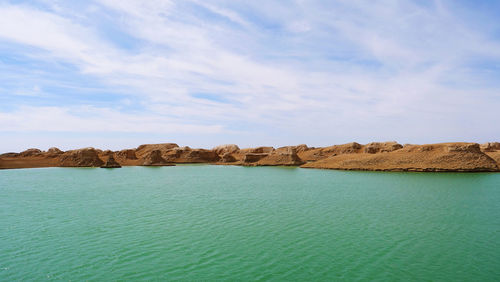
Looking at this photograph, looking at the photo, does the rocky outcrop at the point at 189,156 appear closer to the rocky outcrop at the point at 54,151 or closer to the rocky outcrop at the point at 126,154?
the rocky outcrop at the point at 126,154

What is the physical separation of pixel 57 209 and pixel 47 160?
7488 centimetres

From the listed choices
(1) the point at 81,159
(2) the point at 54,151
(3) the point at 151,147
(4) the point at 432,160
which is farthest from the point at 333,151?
(2) the point at 54,151

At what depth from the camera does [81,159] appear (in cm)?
6950

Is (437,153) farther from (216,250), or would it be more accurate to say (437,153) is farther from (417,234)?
(216,250)

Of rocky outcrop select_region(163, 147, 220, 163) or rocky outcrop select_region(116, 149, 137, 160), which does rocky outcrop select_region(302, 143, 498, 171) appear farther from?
rocky outcrop select_region(116, 149, 137, 160)

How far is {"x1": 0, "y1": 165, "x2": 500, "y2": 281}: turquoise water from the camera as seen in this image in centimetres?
933

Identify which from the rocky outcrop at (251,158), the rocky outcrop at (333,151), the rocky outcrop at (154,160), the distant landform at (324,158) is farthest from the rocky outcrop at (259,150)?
the rocky outcrop at (154,160)

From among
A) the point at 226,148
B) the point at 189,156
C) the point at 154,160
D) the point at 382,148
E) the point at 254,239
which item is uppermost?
the point at 226,148

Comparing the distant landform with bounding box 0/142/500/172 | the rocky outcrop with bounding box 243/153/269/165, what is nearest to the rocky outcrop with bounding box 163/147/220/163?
the distant landform with bounding box 0/142/500/172

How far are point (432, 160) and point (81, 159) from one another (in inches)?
2650

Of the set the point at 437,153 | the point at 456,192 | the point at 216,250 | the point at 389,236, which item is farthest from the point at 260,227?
the point at 437,153

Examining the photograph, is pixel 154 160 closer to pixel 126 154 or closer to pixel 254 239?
pixel 126 154

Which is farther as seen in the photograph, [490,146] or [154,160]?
[490,146]

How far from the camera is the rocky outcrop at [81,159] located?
226 ft
